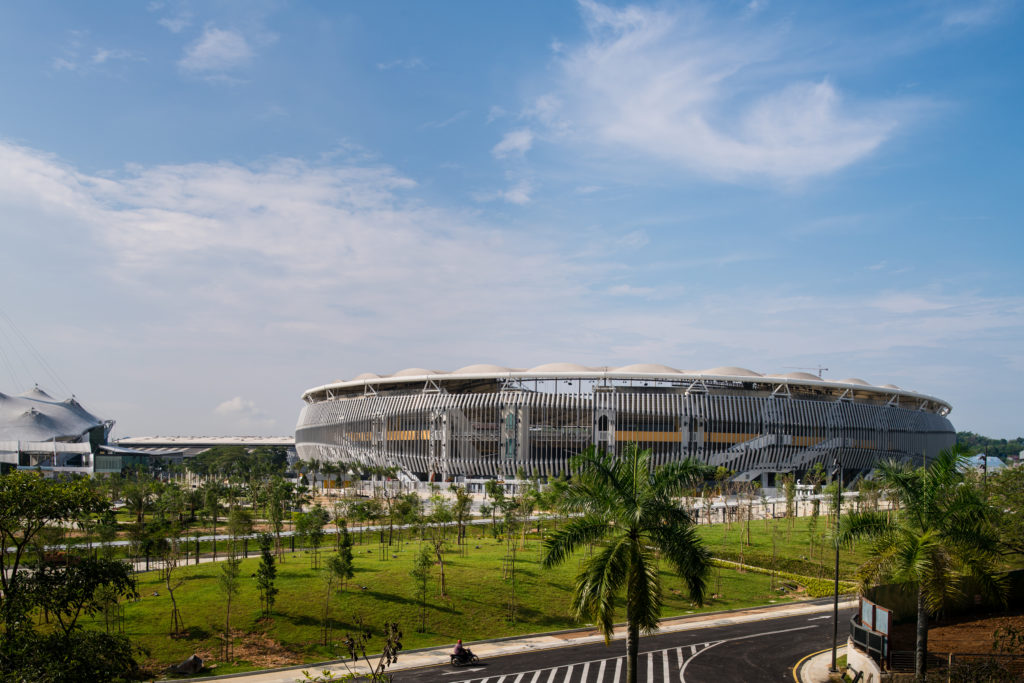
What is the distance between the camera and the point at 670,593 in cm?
4750

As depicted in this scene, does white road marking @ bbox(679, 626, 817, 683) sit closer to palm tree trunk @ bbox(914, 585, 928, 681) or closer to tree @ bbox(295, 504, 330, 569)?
palm tree trunk @ bbox(914, 585, 928, 681)

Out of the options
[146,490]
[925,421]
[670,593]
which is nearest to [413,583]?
[670,593]

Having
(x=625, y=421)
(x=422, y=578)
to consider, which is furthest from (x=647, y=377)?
(x=422, y=578)

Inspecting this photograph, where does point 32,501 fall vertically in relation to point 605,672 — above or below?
above

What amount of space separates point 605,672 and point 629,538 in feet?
43.4

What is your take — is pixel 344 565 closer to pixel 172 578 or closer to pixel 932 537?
pixel 172 578

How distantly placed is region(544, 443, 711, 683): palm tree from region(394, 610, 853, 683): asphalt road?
10873 mm

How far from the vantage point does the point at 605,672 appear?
3281 cm

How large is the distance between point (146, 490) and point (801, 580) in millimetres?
64854

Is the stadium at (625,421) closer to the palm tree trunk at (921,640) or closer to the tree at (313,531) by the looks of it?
the tree at (313,531)

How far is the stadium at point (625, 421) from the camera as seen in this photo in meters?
110

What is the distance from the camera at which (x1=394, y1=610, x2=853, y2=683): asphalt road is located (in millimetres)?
32062

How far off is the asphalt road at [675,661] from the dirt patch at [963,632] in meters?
4.83

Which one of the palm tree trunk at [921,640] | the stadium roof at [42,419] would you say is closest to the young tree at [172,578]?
the palm tree trunk at [921,640]
